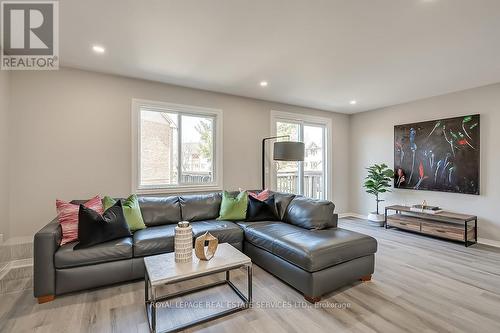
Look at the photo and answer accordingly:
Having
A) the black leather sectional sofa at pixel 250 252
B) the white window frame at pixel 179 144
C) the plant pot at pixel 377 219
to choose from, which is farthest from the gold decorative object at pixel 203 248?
the plant pot at pixel 377 219

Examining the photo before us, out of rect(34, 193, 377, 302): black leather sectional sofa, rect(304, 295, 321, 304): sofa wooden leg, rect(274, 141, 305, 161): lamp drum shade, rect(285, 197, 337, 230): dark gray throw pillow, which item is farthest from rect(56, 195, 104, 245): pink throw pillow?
rect(274, 141, 305, 161): lamp drum shade

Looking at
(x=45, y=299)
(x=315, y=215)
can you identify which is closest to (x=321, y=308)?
(x=315, y=215)

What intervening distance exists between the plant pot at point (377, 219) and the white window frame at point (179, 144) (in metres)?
3.41

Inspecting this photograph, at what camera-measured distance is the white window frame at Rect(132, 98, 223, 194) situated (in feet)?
12.1

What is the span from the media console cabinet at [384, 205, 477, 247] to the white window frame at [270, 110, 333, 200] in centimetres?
141

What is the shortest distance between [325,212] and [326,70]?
6.51 ft

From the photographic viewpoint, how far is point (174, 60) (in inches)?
122

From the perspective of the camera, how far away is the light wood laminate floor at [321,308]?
6.36 ft

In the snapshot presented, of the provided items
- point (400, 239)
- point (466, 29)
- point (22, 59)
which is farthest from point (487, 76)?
point (22, 59)

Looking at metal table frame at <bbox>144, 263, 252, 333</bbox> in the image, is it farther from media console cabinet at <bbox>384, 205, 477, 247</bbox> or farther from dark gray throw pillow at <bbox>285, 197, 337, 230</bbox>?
media console cabinet at <bbox>384, 205, 477, 247</bbox>

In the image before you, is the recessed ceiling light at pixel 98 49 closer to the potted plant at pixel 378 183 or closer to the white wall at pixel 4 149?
the white wall at pixel 4 149

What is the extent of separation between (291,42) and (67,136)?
3.16 m

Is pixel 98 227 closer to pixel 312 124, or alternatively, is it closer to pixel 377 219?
pixel 312 124

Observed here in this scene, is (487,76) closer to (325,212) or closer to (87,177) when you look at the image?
(325,212)
